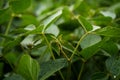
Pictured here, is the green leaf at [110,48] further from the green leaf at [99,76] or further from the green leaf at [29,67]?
the green leaf at [29,67]

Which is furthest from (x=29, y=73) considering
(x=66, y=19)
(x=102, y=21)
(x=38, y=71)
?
(x=66, y=19)

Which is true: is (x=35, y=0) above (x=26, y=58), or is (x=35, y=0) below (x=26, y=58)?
below

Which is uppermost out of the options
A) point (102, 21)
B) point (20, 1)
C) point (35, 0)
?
point (20, 1)

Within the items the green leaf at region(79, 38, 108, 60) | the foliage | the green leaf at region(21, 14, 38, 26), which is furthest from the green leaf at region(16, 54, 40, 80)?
the green leaf at region(21, 14, 38, 26)

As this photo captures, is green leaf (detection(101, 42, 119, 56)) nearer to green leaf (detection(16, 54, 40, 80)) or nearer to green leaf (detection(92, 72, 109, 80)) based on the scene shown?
green leaf (detection(92, 72, 109, 80))

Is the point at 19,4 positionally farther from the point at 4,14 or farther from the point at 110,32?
the point at 110,32

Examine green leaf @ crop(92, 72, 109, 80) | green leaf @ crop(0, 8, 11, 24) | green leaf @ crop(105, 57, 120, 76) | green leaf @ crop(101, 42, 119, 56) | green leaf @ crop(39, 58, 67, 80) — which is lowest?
green leaf @ crop(92, 72, 109, 80)

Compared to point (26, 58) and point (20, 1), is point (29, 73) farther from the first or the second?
point (20, 1)
